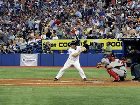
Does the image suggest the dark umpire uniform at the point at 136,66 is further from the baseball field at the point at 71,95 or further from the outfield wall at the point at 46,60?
the outfield wall at the point at 46,60

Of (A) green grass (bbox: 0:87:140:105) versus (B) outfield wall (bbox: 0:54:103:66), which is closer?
(A) green grass (bbox: 0:87:140:105)

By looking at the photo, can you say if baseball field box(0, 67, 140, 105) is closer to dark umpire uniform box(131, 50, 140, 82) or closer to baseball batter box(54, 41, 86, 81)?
dark umpire uniform box(131, 50, 140, 82)

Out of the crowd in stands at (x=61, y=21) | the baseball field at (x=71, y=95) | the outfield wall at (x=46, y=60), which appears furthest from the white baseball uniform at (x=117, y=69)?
the outfield wall at (x=46, y=60)

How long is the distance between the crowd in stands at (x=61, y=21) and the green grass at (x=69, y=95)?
607 inches

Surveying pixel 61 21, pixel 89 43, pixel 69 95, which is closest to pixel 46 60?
pixel 89 43

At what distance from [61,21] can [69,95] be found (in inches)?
860

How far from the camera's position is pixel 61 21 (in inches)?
1415

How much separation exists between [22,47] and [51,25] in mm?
3585

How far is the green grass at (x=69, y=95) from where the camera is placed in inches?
501

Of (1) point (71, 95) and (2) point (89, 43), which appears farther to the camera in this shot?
(2) point (89, 43)

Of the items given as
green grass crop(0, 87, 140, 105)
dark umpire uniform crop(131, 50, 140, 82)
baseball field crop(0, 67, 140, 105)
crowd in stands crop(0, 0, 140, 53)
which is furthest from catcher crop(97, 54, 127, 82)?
crowd in stands crop(0, 0, 140, 53)

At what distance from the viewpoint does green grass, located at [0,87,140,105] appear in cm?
1272

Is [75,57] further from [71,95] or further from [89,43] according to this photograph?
[89,43]

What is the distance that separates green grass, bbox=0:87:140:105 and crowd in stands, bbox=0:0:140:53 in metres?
15.4
